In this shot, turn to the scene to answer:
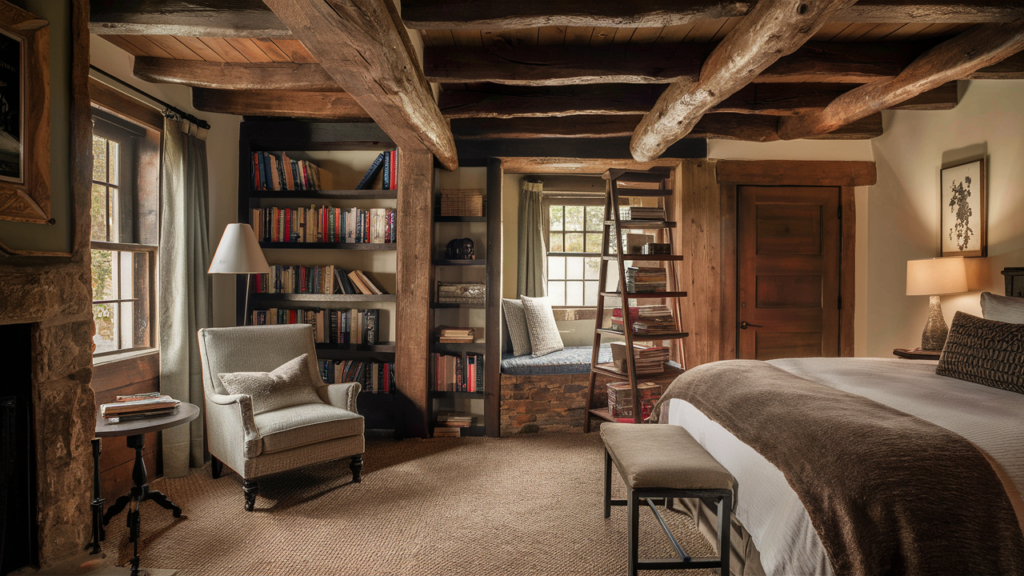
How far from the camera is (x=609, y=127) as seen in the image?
386cm

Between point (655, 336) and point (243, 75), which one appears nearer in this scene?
point (243, 75)

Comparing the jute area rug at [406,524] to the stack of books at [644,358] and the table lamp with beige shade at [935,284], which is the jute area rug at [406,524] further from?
the table lamp with beige shade at [935,284]

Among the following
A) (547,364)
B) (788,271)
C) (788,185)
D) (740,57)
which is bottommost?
(547,364)

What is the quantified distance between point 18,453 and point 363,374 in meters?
2.22

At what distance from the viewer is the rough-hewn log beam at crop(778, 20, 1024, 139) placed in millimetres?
2359

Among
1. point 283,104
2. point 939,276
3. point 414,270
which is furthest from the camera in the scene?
point 414,270

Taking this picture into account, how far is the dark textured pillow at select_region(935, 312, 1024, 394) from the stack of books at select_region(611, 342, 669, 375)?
5.34 feet

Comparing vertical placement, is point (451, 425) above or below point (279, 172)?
below

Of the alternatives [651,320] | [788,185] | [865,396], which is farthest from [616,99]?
[865,396]

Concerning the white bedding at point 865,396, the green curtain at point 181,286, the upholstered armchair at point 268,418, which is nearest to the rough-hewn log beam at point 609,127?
the green curtain at point 181,286

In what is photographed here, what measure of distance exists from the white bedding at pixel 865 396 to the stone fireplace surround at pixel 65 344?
2496 millimetres

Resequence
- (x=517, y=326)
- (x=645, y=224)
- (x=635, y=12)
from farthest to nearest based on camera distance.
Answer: (x=517, y=326) < (x=645, y=224) < (x=635, y=12)

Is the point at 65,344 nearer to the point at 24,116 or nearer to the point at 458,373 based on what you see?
the point at 24,116

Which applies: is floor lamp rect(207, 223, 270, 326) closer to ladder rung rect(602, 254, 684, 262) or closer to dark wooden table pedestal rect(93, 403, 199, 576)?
dark wooden table pedestal rect(93, 403, 199, 576)
